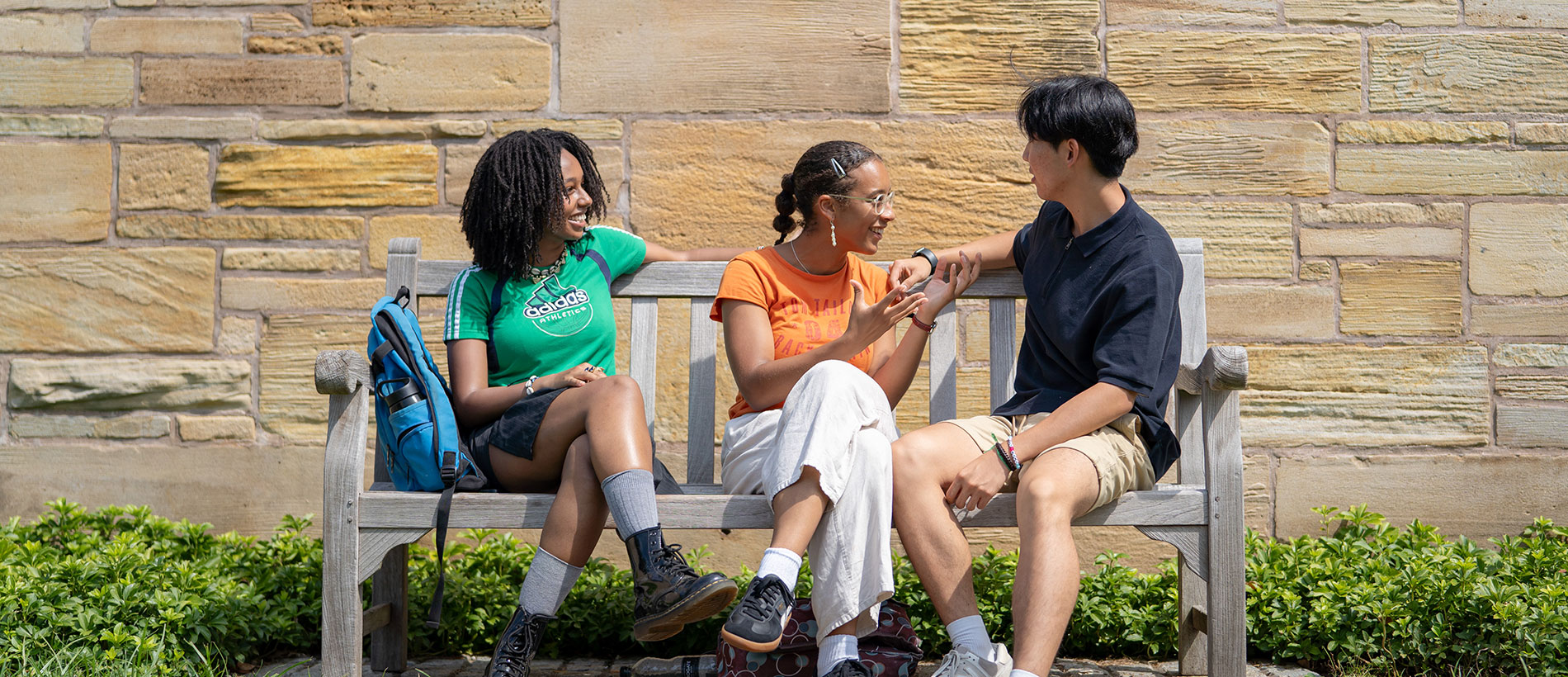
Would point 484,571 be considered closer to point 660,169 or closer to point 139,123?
point 660,169

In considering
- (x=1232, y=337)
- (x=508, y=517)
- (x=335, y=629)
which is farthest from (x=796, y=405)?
(x=1232, y=337)

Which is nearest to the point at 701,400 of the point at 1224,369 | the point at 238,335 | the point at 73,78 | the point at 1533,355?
the point at 1224,369

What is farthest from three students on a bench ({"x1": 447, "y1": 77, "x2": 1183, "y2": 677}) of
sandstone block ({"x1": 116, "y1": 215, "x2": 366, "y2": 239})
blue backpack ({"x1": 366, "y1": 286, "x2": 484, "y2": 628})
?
sandstone block ({"x1": 116, "y1": 215, "x2": 366, "y2": 239})

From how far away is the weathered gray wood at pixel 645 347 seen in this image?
3.19 metres

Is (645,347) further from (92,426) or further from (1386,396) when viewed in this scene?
(1386,396)

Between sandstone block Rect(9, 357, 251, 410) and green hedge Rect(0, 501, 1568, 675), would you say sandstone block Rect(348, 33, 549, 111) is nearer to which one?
sandstone block Rect(9, 357, 251, 410)

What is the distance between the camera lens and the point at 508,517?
262 centimetres

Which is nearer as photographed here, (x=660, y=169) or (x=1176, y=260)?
(x=1176, y=260)

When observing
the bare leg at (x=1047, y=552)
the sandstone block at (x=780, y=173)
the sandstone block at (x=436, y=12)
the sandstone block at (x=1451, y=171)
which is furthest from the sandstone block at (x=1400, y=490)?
the sandstone block at (x=436, y=12)

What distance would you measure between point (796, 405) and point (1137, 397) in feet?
2.77

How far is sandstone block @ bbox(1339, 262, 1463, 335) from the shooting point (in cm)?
367

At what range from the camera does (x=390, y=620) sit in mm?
3031

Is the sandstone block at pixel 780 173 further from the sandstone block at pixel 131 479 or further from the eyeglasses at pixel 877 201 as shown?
the sandstone block at pixel 131 479

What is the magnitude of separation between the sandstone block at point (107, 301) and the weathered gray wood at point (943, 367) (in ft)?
8.07
